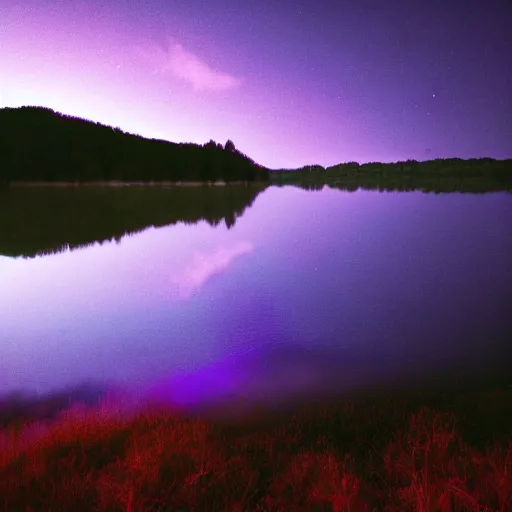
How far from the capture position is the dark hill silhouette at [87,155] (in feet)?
383

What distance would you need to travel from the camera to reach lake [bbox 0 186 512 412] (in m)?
7.83

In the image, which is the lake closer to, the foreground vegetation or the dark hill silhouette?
the foreground vegetation

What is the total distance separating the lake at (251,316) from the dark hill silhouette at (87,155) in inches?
4227

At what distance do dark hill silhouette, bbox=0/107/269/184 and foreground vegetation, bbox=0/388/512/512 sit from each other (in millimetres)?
126555

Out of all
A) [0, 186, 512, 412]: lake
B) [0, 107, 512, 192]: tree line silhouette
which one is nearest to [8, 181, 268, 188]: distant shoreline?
[0, 107, 512, 192]: tree line silhouette

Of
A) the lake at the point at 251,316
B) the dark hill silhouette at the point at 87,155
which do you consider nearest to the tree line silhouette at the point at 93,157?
the dark hill silhouette at the point at 87,155

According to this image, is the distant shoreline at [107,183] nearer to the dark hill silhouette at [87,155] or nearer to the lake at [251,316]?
the dark hill silhouette at [87,155]

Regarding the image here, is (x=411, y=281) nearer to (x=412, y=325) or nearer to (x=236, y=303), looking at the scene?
(x=412, y=325)

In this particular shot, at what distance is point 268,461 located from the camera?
188 inches

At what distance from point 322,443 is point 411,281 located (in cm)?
1099

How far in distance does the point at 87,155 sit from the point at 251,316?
127 meters

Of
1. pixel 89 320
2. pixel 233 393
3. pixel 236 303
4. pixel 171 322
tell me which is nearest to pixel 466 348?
pixel 233 393

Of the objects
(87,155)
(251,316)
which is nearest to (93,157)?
(87,155)

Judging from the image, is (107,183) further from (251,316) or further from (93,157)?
(251,316)
